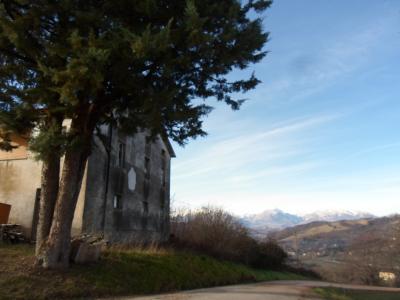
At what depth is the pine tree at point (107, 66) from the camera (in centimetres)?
1081

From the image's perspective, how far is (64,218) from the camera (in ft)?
43.8

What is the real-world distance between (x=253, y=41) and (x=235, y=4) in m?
1.23

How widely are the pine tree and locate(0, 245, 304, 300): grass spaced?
2.51 ft

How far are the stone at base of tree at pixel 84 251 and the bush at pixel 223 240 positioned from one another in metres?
12.8

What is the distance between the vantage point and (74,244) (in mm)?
14602

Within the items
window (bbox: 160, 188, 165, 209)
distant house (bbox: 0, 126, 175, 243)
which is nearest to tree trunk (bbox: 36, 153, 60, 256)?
distant house (bbox: 0, 126, 175, 243)

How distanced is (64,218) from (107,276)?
2.50m

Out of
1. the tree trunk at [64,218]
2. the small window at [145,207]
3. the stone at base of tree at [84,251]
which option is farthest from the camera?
the small window at [145,207]

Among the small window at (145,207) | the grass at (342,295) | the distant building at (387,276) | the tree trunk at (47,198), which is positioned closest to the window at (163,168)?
the small window at (145,207)

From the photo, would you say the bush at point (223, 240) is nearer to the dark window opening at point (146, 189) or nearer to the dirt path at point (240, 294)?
the dark window opening at point (146, 189)

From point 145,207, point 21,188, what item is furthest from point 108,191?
point 145,207

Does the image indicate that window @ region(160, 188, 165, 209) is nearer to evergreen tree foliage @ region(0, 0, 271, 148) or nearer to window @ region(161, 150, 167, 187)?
window @ region(161, 150, 167, 187)

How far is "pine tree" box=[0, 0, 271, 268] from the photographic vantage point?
1081 cm

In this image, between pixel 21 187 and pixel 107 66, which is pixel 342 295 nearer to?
pixel 107 66
